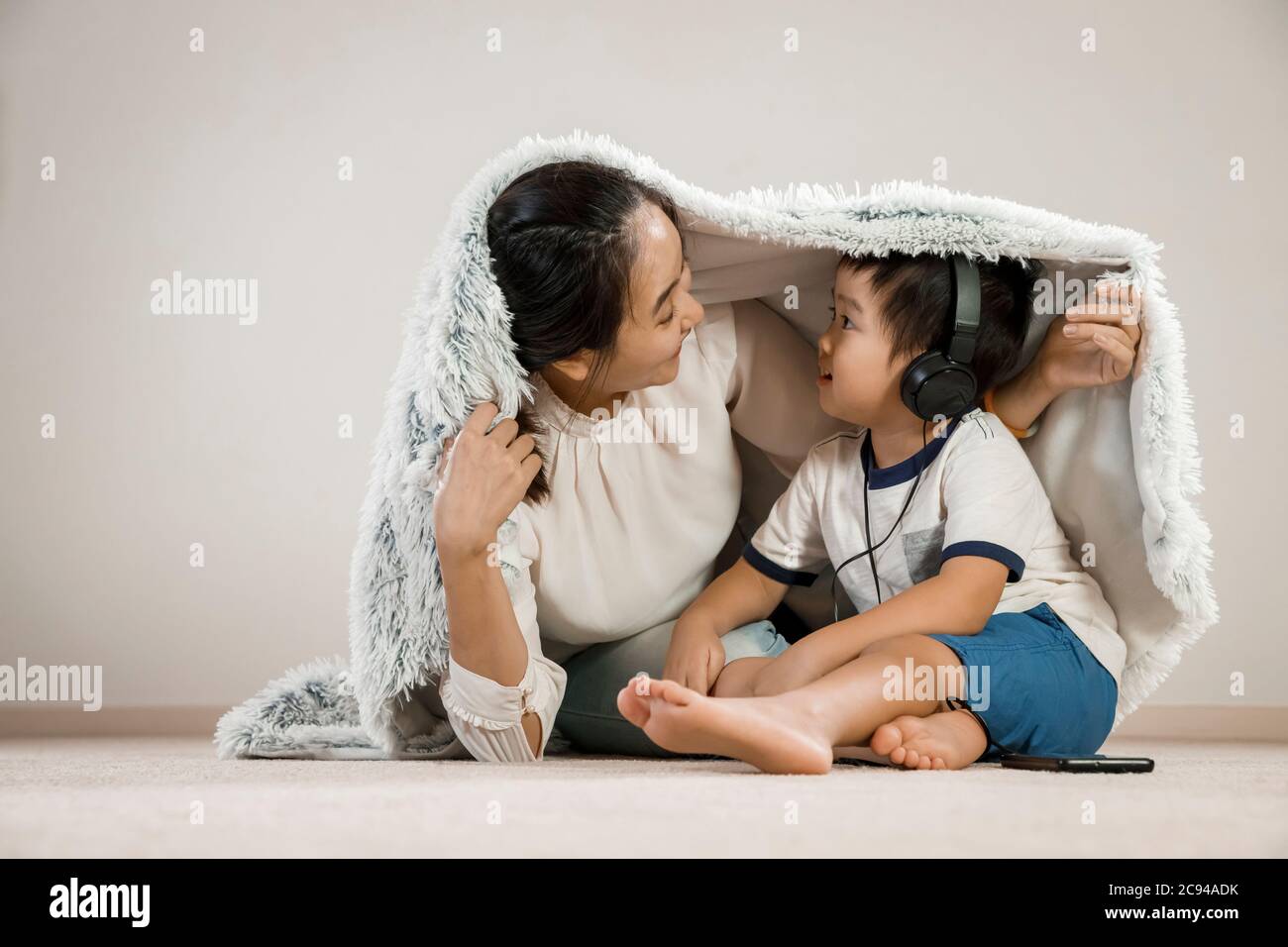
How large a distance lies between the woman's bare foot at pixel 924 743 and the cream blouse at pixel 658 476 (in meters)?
0.35

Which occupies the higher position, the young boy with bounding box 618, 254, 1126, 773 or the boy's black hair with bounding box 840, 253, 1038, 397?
the boy's black hair with bounding box 840, 253, 1038, 397

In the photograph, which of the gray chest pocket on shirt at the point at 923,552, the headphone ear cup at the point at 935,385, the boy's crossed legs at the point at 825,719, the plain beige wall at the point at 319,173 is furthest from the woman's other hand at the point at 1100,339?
the plain beige wall at the point at 319,173

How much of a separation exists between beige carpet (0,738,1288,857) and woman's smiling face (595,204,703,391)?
15.1 inches

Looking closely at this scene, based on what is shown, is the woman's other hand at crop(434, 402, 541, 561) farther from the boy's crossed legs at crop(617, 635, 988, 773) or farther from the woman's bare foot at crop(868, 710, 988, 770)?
the woman's bare foot at crop(868, 710, 988, 770)

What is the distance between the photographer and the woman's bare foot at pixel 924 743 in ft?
2.91

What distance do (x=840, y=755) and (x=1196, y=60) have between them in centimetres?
158

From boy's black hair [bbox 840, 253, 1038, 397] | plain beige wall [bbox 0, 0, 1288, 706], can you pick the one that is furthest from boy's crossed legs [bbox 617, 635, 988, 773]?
plain beige wall [bbox 0, 0, 1288, 706]

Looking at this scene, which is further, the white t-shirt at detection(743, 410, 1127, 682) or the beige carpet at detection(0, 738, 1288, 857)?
the white t-shirt at detection(743, 410, 1127, 682)

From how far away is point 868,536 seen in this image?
3.66 feet

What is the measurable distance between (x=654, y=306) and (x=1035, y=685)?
49 centimetres

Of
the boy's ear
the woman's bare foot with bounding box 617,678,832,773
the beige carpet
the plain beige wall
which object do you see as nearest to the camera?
the beige carpet

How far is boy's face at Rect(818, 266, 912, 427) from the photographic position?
3.51 feet

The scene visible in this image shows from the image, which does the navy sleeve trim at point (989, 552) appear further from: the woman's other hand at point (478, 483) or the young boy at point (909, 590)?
the woman's other hand at point (478, 483)
